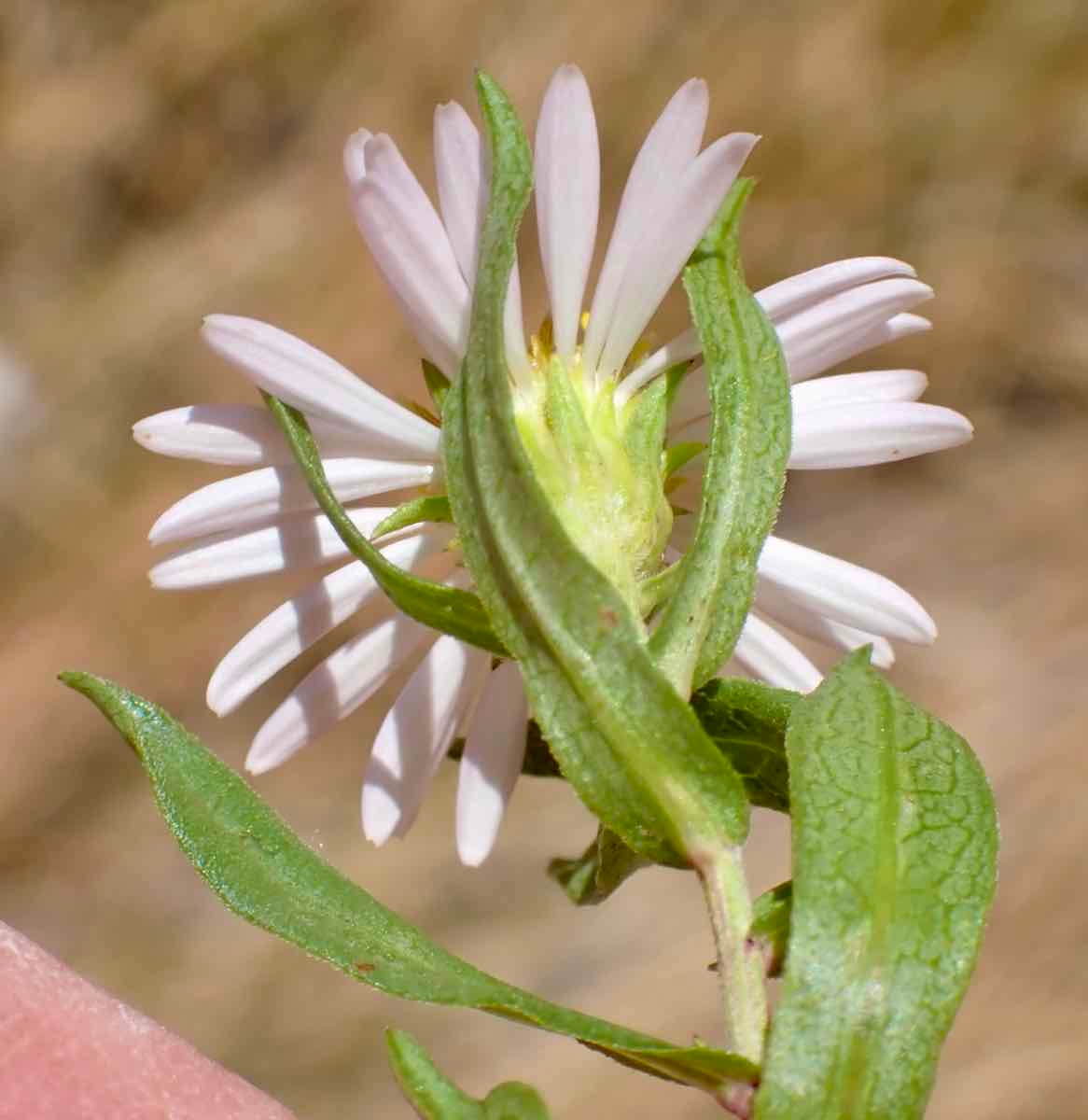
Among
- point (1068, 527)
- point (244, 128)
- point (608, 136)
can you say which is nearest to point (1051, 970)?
point (1068, 527)

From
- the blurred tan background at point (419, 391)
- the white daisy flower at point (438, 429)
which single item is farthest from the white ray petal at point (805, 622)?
the blurred tan background at point (419, 391)

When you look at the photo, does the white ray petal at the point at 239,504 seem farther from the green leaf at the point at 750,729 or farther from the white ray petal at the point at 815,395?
the green leaf at the point at 750,729

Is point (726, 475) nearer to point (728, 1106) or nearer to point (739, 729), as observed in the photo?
point (739, 729)

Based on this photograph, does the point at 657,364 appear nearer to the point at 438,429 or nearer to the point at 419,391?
the point at 438,429

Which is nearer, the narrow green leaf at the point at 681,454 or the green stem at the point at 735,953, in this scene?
the green stem at the point at 735,953

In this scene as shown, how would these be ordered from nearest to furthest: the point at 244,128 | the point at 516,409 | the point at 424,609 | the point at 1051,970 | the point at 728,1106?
the point at 728,1106 < the point at 424,609 < the point at 516,409 < the point at 1051,970 < the point at 244,128
